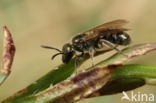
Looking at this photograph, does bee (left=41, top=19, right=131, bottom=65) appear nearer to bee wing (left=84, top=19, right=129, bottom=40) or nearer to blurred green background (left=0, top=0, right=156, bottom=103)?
bee wing (left=84, top=19, right=129, bottom=40)

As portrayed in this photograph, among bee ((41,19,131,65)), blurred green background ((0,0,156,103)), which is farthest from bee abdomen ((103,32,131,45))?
blurred green background ((0,0,156,103))

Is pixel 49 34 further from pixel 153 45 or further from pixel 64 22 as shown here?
→ pixel 153 45

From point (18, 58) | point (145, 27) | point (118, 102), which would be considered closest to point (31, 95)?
point (118, 102)

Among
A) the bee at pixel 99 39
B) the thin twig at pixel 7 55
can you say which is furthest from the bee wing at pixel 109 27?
the thin twig at pixel 7 55

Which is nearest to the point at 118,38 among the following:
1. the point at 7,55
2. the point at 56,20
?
the point at 7,55

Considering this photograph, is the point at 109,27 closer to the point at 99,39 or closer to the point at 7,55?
the point at 99,39
